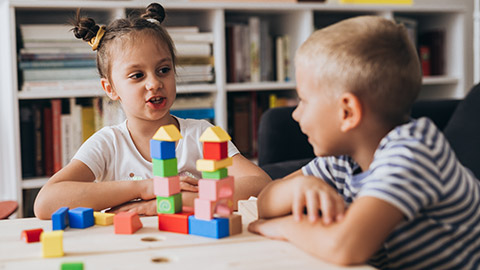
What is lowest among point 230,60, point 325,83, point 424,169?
point 424,169

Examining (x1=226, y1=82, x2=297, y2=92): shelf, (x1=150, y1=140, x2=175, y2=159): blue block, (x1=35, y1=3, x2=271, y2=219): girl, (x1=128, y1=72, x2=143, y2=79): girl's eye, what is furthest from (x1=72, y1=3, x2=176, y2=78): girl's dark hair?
(x1=226, y1=82, x2=297, y2=92): shelf

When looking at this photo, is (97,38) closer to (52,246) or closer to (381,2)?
(52,246)

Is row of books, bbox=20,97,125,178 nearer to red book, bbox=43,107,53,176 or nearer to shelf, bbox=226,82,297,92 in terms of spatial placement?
red book, bbox=43,107,53,176

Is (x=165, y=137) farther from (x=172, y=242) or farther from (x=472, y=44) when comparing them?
(x=472, y=44)

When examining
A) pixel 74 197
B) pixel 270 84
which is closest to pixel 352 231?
pixel 74 197

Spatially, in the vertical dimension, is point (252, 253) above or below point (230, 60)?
below

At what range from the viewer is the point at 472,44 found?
3.34m

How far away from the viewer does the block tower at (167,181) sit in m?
0.85

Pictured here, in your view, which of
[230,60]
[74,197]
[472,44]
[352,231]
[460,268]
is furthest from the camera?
[472,44]

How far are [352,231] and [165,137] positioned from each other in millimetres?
333

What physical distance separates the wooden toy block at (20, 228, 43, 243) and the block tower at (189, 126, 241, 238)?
0.80ft

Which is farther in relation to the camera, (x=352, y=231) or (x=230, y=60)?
(x=230, y=60)

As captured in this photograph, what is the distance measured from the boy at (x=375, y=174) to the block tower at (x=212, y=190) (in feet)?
0.22

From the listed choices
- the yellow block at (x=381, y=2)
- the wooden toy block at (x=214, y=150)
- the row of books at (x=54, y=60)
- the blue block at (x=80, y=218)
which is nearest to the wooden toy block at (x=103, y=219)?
the blue block at (x=80, y=218)
